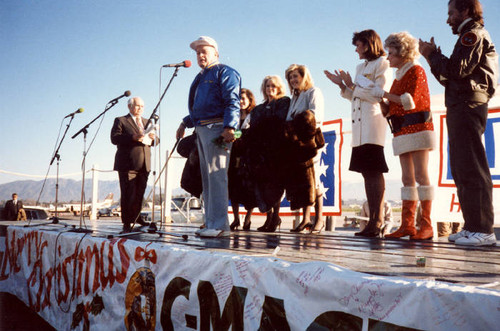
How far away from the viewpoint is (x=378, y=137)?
11.5 feet

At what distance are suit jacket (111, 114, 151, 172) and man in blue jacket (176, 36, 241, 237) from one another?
1.41m

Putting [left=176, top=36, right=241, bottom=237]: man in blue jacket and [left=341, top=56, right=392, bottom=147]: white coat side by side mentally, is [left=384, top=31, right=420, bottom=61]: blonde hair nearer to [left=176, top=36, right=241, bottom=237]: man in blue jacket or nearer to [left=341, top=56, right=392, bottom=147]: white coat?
[left=341, top=56, right=392, bottom=147]: white coat

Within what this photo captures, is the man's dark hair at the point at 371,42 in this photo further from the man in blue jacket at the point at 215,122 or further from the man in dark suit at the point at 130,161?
the man in dark suit at the point at 130,161

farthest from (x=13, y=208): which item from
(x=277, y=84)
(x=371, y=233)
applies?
(x=371, y=233)

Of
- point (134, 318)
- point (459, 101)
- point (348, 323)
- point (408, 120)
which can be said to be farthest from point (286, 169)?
point (348, 323)

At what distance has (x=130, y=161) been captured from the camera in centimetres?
479

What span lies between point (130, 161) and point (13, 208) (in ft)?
40.5

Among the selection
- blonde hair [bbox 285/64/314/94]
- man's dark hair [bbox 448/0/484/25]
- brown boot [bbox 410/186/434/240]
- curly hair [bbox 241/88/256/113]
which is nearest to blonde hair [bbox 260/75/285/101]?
blonde hair [bbox 285/64/314/94]

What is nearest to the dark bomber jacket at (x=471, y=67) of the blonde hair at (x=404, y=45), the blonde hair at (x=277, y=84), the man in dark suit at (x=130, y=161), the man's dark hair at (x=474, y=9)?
the man's dark hair at (x=474, y=9)

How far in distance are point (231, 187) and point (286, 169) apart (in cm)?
72

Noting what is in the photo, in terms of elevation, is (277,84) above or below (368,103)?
above

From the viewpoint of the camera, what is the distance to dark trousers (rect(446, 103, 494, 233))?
263 cm
